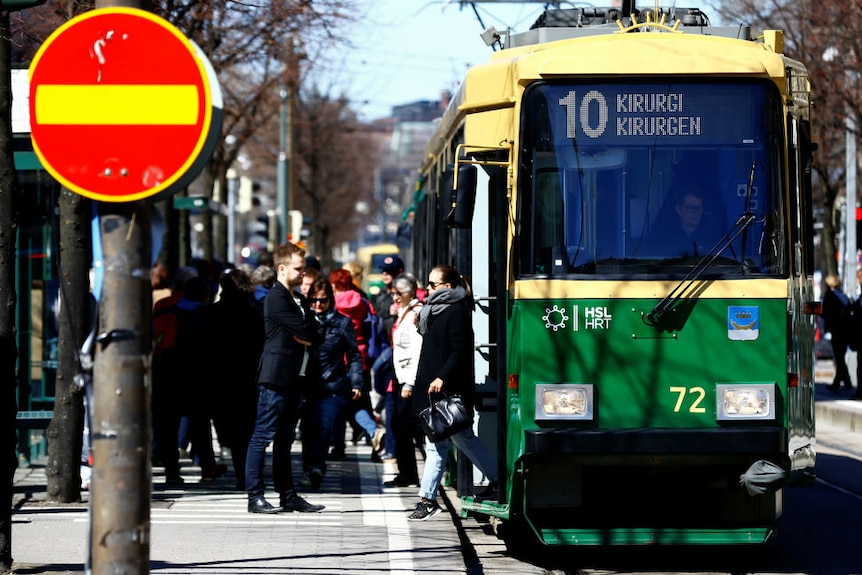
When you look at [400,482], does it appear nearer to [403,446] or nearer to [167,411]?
[403,446]

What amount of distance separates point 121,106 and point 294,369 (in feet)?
18.8

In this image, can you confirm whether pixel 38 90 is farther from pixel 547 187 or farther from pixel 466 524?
pixel 466 524

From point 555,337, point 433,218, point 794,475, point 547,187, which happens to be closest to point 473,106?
point 547,187

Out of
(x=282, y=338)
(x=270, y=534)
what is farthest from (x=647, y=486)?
(x=282, y=338)

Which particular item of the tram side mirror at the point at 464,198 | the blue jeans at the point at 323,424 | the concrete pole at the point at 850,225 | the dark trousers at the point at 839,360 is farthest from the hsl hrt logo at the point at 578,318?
the concrete pole at the point at 850,225

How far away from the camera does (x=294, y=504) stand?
10844 mm

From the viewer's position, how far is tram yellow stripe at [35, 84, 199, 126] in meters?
5.02

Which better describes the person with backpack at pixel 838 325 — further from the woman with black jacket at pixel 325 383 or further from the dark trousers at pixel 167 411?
the dark trousers at pixel 167 411

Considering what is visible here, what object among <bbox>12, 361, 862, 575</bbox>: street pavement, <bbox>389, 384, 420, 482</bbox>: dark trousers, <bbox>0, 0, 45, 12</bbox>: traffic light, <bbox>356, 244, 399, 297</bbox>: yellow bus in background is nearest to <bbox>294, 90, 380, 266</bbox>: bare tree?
<bbox>356, 244, 399, 297</bbox>: yellow bus in background

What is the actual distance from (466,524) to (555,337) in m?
2.78

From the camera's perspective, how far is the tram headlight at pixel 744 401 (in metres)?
8.57

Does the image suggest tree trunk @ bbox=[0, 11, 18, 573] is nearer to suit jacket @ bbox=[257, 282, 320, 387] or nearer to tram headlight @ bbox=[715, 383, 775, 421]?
suit jacket @ bbox=[257, 282, 320, 387]

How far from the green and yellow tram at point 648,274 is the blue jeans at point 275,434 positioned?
2.27m

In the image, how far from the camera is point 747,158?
8.71 meters
